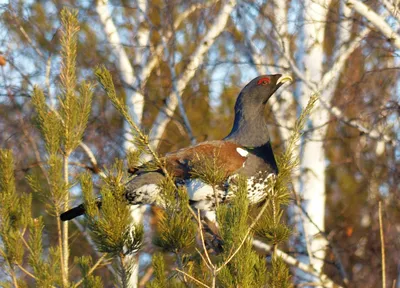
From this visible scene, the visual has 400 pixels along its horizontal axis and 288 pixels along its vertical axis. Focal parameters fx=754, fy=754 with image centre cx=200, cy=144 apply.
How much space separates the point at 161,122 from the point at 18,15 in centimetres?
201

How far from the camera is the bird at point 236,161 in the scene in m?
4.74

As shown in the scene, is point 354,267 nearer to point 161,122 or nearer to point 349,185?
point 349,185

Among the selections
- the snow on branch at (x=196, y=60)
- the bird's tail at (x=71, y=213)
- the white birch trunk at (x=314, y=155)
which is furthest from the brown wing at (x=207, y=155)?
the snow on branch at (x=196, y=60)

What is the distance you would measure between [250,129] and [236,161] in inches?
19.5

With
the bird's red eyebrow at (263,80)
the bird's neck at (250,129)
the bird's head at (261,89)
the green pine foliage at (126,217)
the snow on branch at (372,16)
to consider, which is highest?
the snow on branch at (372,16)

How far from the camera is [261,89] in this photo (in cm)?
567

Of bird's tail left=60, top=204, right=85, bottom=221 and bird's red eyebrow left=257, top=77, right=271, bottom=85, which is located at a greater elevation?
bird's red eyebrow left=257, top=77, right=271, bottom=85

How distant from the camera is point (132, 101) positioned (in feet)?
28.1

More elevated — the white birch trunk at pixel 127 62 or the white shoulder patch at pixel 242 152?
the white birch trunk at pixel 127 62

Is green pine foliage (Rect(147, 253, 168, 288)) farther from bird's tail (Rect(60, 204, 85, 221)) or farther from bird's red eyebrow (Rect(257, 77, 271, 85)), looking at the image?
bird's red eyebrow (Rect(257, 77, 271, 85))

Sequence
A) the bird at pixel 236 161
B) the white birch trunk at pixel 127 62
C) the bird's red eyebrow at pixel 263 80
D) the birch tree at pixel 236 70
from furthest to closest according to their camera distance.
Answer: the white birch trunk at pixel 127 62, the birch tree at pixel 236 70, the bird's red eyebrow at pixel 263 80, the bird at pixel 236 161

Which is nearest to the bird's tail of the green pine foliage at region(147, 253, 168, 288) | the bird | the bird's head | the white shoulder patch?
the bird

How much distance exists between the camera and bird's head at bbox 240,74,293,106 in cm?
564

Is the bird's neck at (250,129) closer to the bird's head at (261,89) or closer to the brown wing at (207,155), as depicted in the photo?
the bird's head at (261,89)
